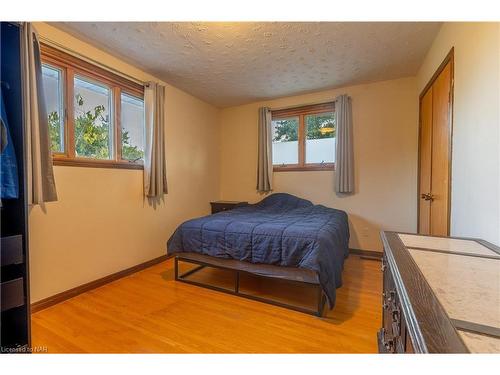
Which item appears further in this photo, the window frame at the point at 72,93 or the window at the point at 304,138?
the window at the point at 304,138

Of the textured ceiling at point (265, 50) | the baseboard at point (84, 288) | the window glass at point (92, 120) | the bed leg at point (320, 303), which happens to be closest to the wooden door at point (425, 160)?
the textured ceiling at point (265, 50)

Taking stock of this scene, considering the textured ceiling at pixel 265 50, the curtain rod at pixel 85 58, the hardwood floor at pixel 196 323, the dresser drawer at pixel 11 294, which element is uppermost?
the textured ceiling at pixel 265 50

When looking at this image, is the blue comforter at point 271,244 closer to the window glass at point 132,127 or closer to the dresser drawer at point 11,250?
the window glass at point 132,127

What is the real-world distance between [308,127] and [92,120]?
115 inches

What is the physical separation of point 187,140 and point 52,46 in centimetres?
183

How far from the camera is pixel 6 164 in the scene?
1279 mm

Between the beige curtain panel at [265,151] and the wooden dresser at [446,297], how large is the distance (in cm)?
288

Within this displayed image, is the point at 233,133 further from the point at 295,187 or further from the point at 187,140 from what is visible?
the point at 295,187

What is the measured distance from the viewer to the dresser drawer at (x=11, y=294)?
1229 millimetres

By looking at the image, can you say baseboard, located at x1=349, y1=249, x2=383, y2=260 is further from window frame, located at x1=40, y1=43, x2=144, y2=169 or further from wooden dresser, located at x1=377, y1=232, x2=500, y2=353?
window frame, located at x1=40, y1=43, x2=144, y2=169

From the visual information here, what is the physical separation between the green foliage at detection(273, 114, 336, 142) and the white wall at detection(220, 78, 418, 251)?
266 millimetres

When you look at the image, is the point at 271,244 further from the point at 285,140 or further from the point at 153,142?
the point at 285,140
